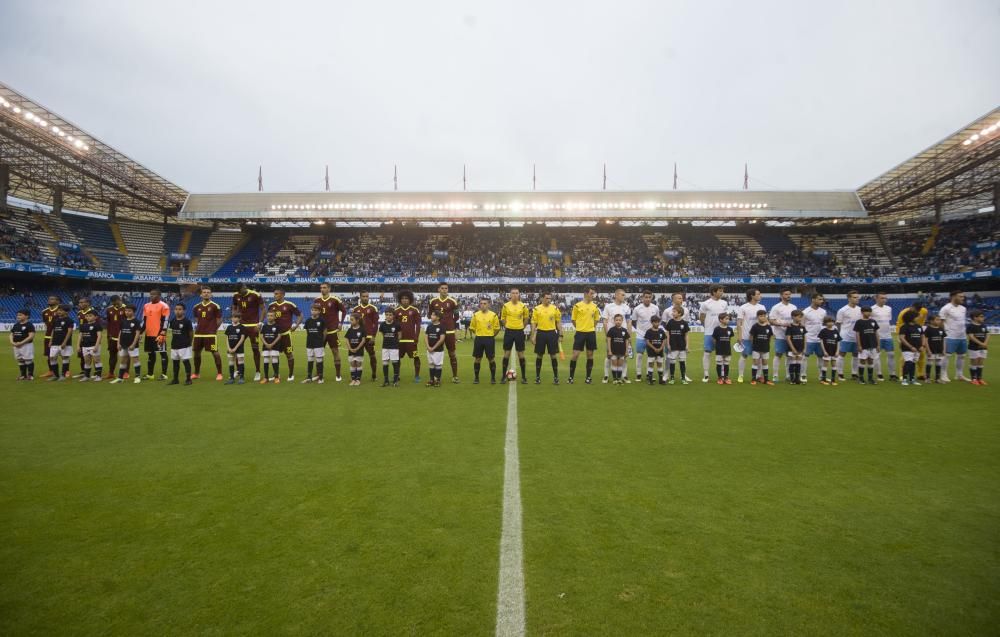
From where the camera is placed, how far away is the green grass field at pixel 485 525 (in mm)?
2535

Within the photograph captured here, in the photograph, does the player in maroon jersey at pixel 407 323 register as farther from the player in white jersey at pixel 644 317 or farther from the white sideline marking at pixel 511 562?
the white sideline marking at pixel 511 562

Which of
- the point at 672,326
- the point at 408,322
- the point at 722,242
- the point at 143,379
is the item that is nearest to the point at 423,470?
the point at 408,322

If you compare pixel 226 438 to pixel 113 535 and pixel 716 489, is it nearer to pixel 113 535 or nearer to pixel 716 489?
pixel 113 535

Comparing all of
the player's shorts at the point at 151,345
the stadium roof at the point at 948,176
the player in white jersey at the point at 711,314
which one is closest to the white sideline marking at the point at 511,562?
the player in white jersey at the point at 711,314

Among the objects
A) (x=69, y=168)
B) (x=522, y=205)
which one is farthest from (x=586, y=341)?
(x=69, y=168)

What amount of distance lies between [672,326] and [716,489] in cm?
658

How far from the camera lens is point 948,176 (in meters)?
32.6

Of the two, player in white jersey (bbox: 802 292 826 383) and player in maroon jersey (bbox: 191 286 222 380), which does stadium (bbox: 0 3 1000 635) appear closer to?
player in maroon jersey (bbox: 191 286 222 380)

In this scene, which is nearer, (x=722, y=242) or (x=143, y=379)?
(x=143, y=379)

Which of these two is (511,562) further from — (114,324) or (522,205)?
(522,205)

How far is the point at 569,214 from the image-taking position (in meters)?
41.6

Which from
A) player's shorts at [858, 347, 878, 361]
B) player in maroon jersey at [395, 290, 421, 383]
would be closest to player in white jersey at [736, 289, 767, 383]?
player's shorts at [858, 347, 878, 361]

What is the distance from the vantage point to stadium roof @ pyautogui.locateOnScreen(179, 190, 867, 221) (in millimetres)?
40500

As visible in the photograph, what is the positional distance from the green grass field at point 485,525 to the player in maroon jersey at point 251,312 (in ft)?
11.7
